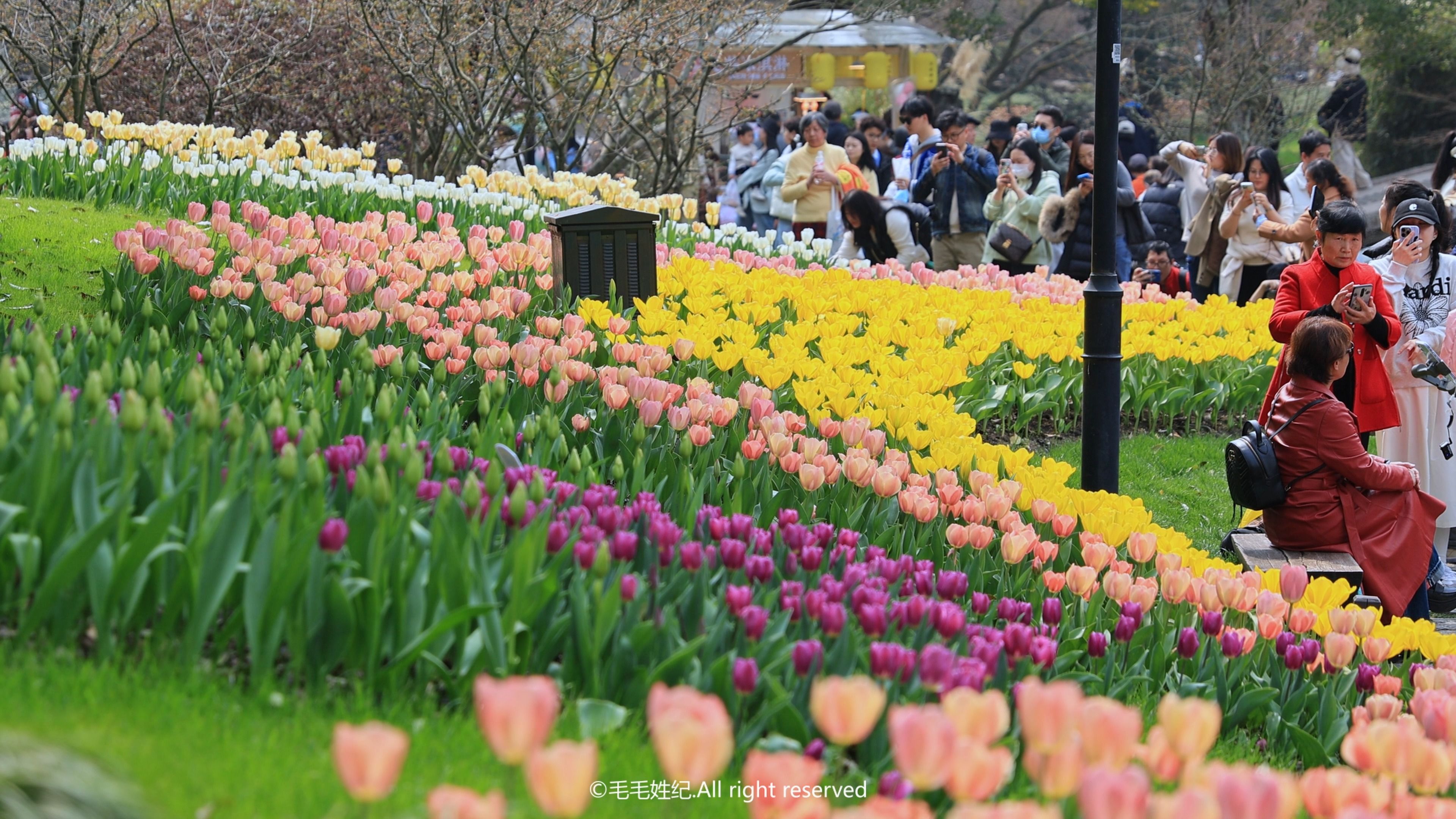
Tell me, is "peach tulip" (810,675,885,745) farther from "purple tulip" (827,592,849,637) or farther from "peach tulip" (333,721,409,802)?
"purple tulip" (827,592,849,637)

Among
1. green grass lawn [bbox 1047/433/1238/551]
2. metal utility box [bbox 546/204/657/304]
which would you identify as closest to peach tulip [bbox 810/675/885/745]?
green grass lawn [bbox 1047/433/1238/551]

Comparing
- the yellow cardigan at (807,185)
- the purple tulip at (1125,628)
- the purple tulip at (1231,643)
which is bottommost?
the purple tulip at (1231,643)

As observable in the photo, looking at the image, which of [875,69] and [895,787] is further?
[875,69]

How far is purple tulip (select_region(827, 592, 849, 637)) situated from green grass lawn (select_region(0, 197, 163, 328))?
3.14m

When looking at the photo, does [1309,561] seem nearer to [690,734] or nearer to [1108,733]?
[1108,733]

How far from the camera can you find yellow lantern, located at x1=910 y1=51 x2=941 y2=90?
2380 centimetres

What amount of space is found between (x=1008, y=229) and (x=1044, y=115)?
3120 millimetres

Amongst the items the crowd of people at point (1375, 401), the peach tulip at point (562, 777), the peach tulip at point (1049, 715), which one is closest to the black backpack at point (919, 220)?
the crowd of people at point (1375, 401)

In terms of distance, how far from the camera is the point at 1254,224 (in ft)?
→ 31.0

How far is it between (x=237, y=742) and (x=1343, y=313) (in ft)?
15.5

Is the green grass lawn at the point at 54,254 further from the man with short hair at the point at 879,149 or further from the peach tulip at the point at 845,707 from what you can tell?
the man with short hair at the point at 879,149

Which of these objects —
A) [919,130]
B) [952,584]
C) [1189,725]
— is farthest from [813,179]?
[1189,725]

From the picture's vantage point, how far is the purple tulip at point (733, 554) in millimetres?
2992

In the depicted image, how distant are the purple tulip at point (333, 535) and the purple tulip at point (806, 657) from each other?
0.79 metres
